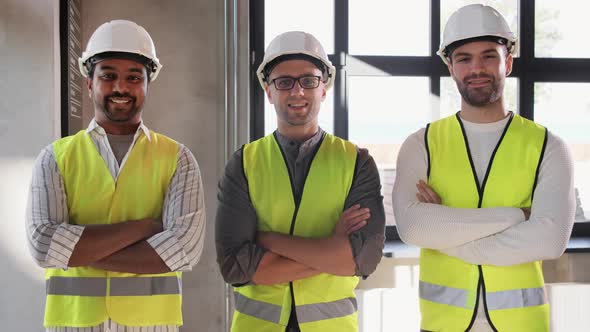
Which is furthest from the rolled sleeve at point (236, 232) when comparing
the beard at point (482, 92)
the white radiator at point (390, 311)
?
the white radiator at point (390, 311)

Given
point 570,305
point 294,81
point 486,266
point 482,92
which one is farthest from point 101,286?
point 570,305

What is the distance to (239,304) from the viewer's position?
85.0 inches

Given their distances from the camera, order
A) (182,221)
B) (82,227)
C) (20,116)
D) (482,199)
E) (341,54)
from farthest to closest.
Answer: (341,54) < (20,116) < (482,199) < (182,221) < (82,227)

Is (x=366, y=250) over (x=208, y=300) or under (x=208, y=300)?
over

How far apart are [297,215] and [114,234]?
600 mm

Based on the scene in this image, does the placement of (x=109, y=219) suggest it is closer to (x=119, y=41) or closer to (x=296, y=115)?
(x=119, y=41)

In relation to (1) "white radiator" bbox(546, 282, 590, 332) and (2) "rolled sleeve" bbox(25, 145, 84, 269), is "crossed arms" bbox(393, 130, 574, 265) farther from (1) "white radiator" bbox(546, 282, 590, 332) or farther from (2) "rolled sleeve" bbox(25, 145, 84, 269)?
(1) "white radiator" bbox(546, 282, 590, 332)

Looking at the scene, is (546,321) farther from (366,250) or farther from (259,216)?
(259,216)

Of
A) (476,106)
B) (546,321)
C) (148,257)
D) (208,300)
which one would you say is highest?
(476,106)

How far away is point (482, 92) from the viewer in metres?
2.24

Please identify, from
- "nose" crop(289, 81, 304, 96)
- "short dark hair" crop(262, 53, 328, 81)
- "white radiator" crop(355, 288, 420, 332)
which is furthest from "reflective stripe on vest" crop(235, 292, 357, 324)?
"white radiator" crop(355, 288, 420, 332)

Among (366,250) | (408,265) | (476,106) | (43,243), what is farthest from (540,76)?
(43,243)

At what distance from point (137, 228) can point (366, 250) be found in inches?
29.6

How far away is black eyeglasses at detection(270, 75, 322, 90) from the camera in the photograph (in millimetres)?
2191
